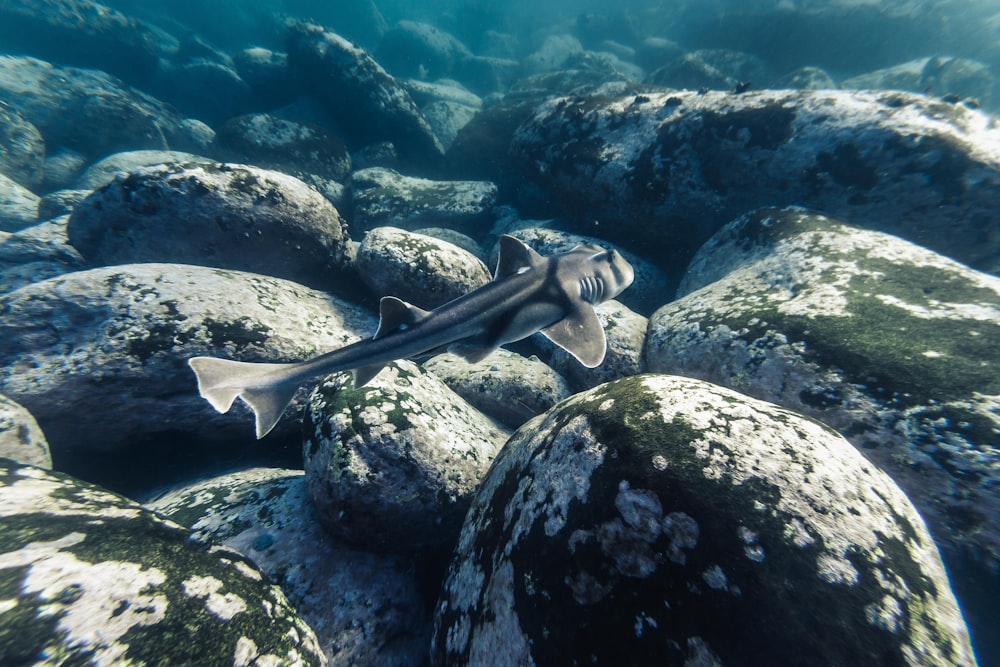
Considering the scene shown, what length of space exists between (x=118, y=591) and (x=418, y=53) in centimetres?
3661

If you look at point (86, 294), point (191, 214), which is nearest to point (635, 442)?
point (86, 294)

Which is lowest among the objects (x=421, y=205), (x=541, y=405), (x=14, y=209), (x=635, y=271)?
(x=14, y=209)

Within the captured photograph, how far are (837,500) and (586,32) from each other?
41649 mm

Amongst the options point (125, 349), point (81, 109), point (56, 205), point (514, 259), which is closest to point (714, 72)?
point (514, 259)

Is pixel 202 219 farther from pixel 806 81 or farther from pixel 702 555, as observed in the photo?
pixel 806 81

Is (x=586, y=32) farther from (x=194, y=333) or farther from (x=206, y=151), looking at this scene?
(x=194, y=333)

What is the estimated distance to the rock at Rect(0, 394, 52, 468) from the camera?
11.3 feet

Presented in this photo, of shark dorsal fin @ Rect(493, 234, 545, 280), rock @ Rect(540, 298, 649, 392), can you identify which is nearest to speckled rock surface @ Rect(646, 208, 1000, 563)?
rock @ Rect(540, 298, 649, 392)

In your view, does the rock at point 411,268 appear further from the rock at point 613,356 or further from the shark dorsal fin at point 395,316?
the shark dorsal fin at point 395,316

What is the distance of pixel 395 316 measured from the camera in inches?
127

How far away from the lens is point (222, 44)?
33.6m

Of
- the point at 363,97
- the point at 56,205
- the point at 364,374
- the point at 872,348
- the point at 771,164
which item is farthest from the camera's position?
the point at 363,97

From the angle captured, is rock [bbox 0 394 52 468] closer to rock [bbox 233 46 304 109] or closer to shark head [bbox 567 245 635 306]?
shark head [bbox 567 245 635 306]

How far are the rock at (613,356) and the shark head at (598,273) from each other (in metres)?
0.73
